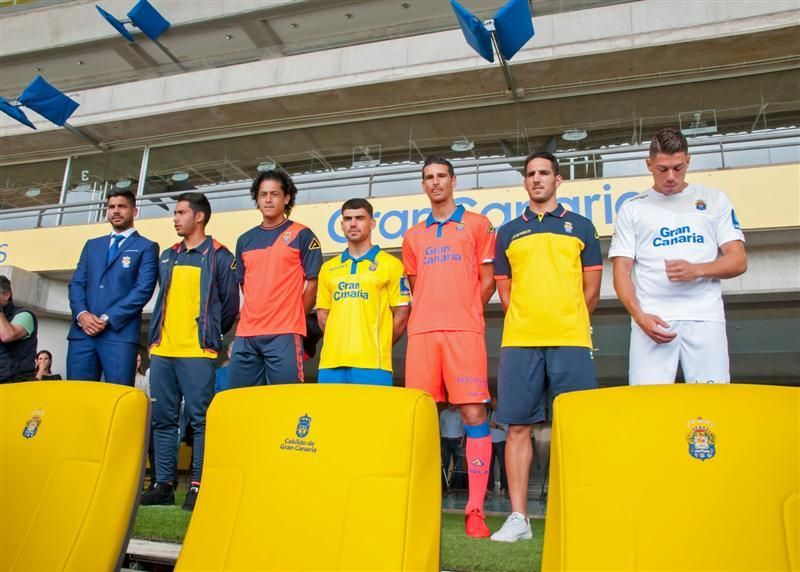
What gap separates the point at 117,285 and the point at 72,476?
2425 mm

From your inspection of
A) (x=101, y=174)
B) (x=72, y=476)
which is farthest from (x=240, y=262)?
(x=101, y=174)

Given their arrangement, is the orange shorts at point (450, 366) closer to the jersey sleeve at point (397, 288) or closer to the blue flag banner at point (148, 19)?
the jersey sleeve at point (397, 288)

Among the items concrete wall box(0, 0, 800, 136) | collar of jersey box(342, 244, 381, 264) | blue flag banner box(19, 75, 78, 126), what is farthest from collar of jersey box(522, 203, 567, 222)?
blue flag banner box(19, 75, 78, 126)

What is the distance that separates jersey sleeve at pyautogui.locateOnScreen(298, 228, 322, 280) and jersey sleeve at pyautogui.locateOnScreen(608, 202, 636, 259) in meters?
1.54

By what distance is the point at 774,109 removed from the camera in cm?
772

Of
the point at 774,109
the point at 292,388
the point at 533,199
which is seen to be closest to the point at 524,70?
the point at 774,109

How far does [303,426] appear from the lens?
4.32 ft

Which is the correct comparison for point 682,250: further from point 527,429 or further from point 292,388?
point 292,388

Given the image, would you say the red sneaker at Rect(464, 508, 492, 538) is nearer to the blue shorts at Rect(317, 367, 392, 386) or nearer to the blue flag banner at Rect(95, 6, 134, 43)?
the blue shorts at Rect(317, 367, 392, 386)

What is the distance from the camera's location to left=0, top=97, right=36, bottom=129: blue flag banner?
10.4 m

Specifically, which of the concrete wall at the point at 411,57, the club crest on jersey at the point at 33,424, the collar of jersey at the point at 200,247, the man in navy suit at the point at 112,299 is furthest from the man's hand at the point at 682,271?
the concrete wall at the point at 411,57

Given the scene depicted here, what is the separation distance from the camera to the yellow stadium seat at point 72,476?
1354mm

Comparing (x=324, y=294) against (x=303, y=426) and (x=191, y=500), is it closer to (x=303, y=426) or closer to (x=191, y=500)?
(x=191, y=500)

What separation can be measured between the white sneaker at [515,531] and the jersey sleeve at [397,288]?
1.21 metres
